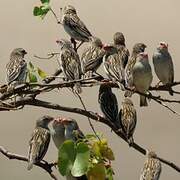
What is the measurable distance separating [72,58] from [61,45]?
0.57 m

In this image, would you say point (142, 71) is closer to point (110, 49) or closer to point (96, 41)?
point (110, 49)

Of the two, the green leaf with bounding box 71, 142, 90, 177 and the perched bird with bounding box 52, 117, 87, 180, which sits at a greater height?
the green leaf with bounding box 71, 142, 90, 177

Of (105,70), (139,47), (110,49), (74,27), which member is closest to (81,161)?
(105,70)

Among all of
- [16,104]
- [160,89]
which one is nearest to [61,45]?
[160,89]

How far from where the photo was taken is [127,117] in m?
6.43

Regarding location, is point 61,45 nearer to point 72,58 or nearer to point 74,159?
point 72,58

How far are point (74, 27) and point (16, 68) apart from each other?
159 centimetres

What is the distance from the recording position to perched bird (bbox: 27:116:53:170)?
552 cm

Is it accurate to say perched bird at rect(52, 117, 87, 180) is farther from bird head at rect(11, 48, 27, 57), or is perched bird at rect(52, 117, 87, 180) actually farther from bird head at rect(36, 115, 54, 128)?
bird head at rect(11, 48, 27, 57)

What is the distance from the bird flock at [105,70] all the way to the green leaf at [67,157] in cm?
188

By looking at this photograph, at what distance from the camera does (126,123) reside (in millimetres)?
6105

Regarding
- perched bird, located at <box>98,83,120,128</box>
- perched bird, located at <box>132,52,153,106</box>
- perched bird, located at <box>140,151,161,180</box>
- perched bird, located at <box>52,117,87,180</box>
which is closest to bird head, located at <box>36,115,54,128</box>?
perched bird, located at <box>98,83,120,128</box>

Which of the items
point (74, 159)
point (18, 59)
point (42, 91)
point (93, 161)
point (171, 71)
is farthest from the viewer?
point (171, 71)

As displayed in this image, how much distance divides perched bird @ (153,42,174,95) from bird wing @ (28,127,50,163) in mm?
1932
